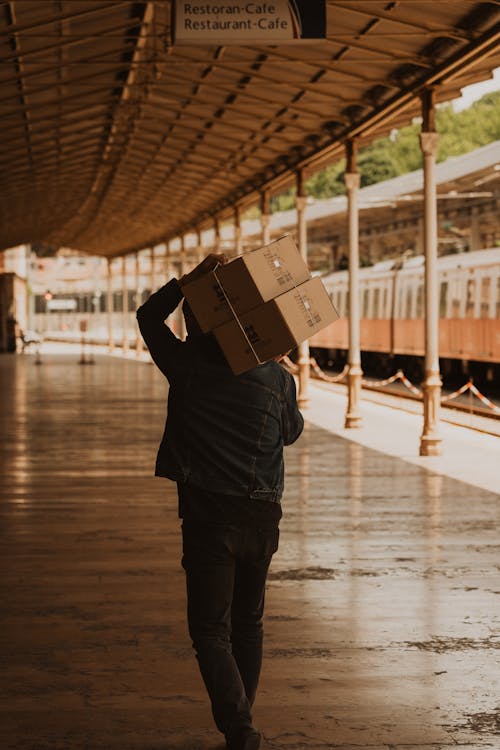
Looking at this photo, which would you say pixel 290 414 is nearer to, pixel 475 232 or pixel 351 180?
pixel 351 180

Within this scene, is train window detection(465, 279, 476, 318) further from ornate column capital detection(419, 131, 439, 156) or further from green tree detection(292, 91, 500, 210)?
green tree detection(292, 91, 500, 210)

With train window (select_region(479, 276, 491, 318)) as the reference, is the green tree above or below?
above

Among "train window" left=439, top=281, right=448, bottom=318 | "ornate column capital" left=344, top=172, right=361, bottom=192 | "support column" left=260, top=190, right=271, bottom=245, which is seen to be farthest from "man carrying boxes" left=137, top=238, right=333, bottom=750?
"train window" left=439, top=281, right=448, bottom=318

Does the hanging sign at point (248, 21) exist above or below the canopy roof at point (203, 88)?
below

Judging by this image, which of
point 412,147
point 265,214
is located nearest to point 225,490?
point 265,214

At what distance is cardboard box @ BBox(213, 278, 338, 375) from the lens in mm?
4344

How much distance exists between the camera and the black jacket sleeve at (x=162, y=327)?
4508 millimetres

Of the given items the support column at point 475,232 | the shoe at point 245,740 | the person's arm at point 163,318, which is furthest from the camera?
the support column at point 475,232

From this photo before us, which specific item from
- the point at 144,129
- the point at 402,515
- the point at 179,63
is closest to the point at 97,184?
the point at 144,129

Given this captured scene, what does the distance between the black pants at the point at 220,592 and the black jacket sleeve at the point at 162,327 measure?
0.54 metres

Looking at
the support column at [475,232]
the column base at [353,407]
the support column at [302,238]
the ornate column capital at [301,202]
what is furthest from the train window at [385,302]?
the column base at [353,407]

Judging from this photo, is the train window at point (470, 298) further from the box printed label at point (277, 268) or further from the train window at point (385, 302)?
the box printed label at point (277, 268)

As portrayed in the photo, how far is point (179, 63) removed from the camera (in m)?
15.5

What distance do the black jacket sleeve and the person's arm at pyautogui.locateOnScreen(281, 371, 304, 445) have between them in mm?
376
